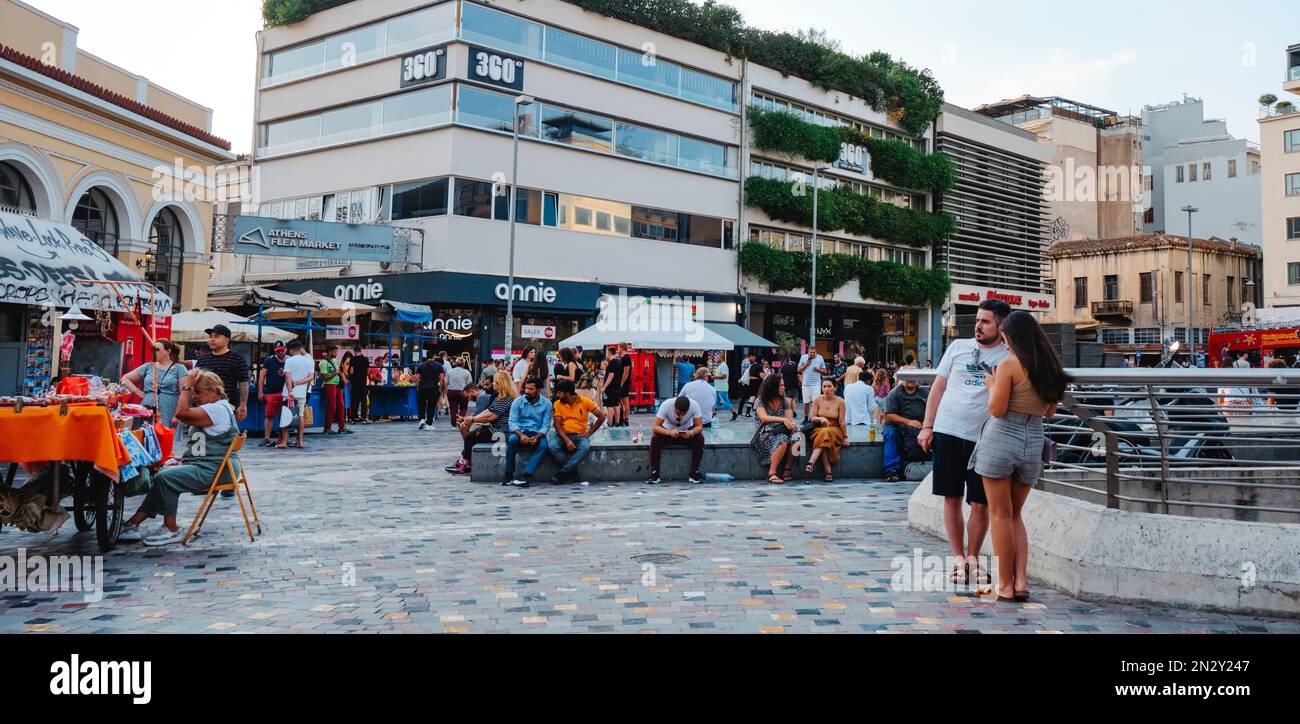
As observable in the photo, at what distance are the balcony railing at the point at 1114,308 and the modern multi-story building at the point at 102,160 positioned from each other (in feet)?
171

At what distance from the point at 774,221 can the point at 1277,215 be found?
30020 millimetres

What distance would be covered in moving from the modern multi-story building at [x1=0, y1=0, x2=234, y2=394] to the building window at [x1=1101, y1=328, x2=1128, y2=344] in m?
53.4

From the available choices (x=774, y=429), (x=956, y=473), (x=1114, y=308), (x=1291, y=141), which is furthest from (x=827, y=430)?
(x=1114, y=308)

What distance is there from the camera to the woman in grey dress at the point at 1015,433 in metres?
5.32

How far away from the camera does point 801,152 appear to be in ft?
130

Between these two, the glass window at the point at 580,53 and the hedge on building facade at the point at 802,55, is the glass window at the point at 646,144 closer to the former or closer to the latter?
the glass window at the point at 580,53

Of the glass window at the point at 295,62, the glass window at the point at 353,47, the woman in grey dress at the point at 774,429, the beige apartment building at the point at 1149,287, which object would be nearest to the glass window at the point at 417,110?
the glass window at the point at 353,47

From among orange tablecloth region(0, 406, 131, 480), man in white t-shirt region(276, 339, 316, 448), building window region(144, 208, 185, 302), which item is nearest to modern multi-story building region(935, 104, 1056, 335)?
building window region(144, 208, 185, 302)

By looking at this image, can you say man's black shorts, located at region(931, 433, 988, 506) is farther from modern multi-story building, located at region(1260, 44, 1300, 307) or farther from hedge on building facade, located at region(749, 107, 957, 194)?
modern multi-story building, located at region(1260, 44, 1300, 307)

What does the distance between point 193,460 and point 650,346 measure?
14.3 m

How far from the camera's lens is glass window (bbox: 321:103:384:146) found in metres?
32.2

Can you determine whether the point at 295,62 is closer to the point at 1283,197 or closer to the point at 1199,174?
the point at 1283,197
